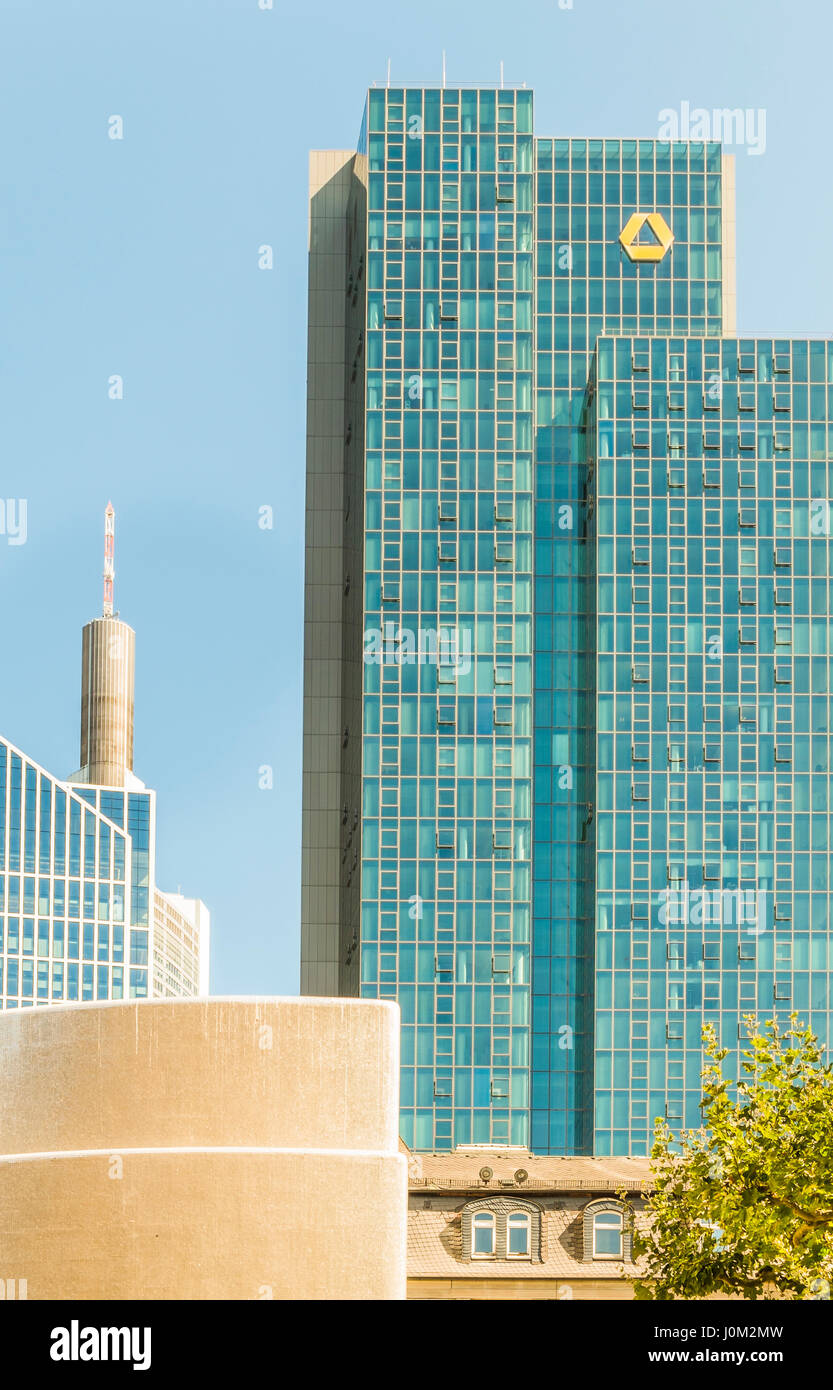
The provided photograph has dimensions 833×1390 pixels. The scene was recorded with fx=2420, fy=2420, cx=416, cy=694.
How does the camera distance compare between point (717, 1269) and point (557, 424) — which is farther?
point (557, 424)

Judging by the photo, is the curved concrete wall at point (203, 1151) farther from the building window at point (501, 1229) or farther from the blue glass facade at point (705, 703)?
the blue glass facade at point (705, 703)

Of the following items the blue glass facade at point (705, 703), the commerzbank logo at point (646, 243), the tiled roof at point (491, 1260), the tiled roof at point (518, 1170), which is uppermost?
the commerzbank logo at point (646, 243)

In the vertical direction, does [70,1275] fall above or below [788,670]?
below

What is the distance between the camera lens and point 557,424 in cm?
17388

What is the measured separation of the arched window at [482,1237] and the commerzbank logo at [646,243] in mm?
106487

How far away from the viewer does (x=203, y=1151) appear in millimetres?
62625

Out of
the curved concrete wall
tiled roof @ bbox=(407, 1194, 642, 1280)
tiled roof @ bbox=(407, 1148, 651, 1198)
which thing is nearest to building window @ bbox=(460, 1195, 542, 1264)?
tiled roof @ bbox=(407, 1194, 642, 1280)

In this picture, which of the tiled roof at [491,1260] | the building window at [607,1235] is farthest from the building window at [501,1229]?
the building window at [607,1235]

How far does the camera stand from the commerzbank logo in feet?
584

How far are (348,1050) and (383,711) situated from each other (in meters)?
97.7

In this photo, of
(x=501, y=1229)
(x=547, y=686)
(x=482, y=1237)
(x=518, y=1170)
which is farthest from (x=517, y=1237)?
(x=547, y=686)

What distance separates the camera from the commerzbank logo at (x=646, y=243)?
178m
